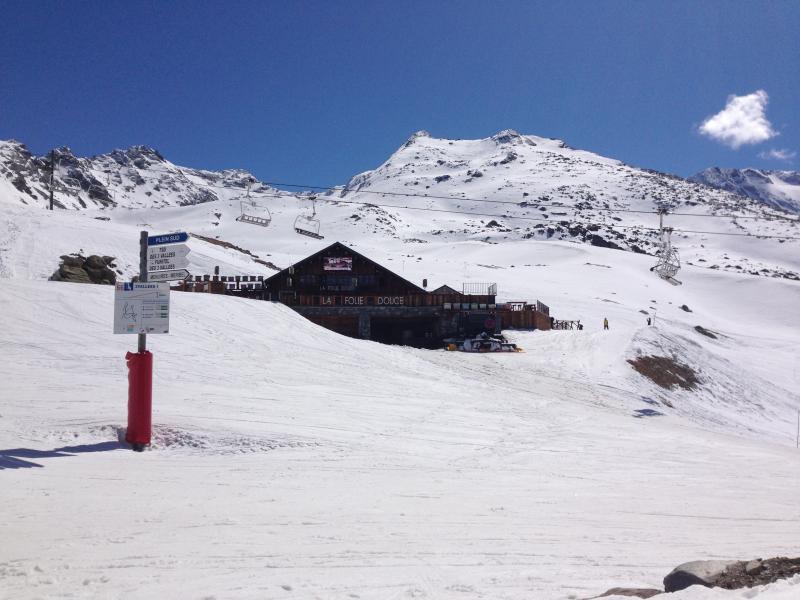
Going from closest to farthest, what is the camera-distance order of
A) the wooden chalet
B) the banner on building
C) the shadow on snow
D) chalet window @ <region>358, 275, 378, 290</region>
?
1. the shadow on snow
2. the wooden chalet
3. the banner on building
4. chalet window @ <region>358, 275, 378, 290</region>

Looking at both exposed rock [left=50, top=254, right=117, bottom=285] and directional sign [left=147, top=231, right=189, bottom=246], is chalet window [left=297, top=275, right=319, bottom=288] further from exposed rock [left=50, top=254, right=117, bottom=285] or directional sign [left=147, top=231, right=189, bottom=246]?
directional sign [left=147, top=231, right=189, bottom=246]

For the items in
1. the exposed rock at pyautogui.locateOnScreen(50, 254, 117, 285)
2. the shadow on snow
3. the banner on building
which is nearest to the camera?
the shadow on snow

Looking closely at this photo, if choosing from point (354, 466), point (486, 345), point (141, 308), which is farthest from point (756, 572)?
point (486, 345)

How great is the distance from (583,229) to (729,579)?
7214 inches

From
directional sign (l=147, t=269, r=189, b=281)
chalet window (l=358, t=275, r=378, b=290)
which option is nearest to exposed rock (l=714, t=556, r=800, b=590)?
directional sign (l=147, t=269, r=189, b=281)

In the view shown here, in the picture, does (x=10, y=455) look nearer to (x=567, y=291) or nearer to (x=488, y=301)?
(x=488, y=301)

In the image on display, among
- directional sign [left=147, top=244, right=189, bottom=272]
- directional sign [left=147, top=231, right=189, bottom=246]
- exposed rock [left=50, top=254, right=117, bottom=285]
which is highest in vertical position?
exposed rock [left=50, top=254, right=117, bottom=285]

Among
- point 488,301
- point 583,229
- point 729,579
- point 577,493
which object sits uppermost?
point 583,229

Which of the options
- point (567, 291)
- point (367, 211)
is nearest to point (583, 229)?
point (367, 211)

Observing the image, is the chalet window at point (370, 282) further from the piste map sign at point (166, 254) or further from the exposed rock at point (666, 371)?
the piste map sign at point (166, 254)

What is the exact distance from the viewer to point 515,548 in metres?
6.70

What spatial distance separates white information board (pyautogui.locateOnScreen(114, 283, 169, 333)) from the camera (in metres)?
11.6

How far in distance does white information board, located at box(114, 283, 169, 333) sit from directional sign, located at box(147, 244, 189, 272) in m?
0.36

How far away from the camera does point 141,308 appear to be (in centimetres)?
1170
